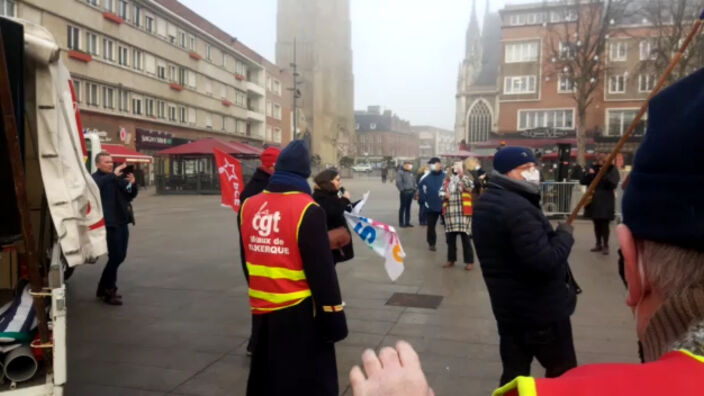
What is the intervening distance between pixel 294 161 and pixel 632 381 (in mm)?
2981

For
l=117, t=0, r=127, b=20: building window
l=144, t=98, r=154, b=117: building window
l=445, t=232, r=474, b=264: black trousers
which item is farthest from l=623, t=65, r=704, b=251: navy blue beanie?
l=144, t=98, r=154, b=117: building window

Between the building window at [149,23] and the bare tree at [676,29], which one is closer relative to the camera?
the bare tree at [676,29]

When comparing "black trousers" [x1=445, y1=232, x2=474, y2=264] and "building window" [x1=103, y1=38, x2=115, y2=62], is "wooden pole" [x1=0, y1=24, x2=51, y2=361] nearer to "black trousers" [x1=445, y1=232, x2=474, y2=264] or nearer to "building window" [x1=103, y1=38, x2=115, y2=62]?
"black trousers" [x1=445, y1=232, x2=474, y2=264]

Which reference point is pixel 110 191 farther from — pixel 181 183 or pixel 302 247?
pixel 181 183

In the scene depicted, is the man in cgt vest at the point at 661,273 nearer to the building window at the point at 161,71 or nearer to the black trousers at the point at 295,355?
the black trousers at the point at 295,355

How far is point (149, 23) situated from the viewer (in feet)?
133

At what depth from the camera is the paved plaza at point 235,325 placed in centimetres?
469

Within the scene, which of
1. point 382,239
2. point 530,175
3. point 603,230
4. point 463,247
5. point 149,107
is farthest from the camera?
point 149,107

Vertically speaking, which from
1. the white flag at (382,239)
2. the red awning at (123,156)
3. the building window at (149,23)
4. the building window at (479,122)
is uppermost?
the building window at (149,23)

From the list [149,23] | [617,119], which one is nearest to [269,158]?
[149,23]

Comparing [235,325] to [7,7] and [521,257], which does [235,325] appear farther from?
[7,7]

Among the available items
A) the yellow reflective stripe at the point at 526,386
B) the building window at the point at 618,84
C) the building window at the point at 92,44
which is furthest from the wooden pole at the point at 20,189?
the building window at the point at 618,84

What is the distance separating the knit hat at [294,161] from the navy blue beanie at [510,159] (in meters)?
1.24

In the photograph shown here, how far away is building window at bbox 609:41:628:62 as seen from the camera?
1874 inches
